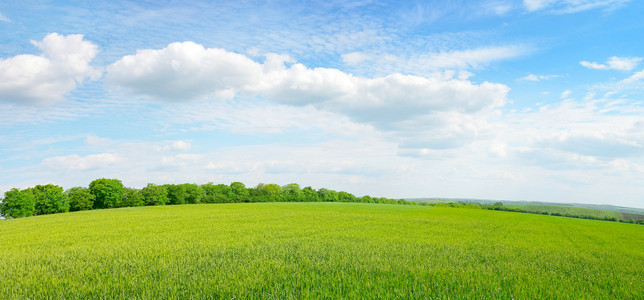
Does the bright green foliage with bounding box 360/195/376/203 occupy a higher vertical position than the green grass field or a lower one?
lower

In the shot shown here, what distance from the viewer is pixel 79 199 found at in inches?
2403

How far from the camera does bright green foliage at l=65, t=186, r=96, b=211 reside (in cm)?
6112

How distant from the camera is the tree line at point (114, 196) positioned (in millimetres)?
53875

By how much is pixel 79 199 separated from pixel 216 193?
91.6ft

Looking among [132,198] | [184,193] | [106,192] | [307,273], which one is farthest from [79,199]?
[307,273]

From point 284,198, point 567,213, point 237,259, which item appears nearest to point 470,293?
point 237,259

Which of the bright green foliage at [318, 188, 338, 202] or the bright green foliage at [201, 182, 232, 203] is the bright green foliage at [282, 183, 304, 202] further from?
the bright green foliage at [201, 182, 232, 203]

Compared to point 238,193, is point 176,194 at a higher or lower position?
lower

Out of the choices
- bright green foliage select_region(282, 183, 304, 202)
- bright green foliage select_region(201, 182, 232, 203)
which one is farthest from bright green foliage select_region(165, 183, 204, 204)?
bright green foliage select_region(282, 183, 304, 202)

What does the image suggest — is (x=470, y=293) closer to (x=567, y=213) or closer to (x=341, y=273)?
(x=341, y=273)

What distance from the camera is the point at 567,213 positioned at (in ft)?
254

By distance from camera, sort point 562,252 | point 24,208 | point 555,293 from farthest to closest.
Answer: point 24,208 → point 562,252 → point 555,293

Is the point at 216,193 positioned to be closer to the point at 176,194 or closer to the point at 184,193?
the point at 184,193

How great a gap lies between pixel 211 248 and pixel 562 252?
14992mm
